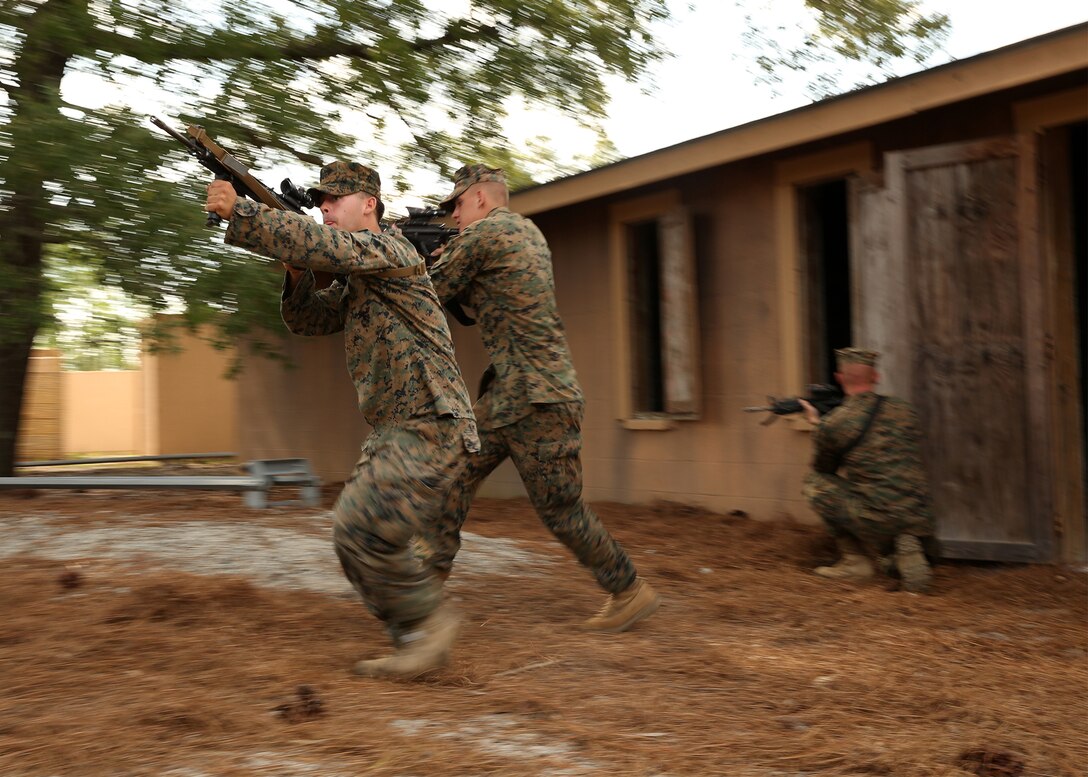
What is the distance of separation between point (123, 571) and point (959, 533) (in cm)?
483

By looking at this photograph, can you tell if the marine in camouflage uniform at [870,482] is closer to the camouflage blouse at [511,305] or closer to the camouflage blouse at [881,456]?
the camouflage blouse at [881,456]

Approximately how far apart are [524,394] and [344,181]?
1.24m

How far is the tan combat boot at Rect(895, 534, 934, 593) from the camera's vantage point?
20.6 feet

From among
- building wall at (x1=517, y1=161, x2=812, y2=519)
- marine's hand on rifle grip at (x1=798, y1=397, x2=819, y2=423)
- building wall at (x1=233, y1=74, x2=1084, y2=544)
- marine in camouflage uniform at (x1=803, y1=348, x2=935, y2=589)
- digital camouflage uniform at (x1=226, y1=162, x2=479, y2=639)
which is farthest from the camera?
building wall at (x1=517, y1=161, x2=812, y2=519)

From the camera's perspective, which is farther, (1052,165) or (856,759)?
(1052,165)

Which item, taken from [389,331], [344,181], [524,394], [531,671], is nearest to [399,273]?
[389,331]

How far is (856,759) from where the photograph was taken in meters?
3.38

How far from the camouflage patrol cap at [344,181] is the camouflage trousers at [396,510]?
890 mm

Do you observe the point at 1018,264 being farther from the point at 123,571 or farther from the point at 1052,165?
the point at 123,571

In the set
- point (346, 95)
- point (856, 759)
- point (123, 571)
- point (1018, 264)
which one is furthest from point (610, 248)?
point (856, 759)

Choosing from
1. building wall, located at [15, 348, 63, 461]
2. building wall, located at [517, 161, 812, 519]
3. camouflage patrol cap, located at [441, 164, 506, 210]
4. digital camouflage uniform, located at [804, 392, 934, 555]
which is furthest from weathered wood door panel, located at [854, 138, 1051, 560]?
building wall, located at [15, 348, 63, 461]

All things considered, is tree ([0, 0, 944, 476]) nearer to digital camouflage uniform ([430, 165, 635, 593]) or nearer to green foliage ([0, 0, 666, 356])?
green foliage ([0, 0, 666, 356])

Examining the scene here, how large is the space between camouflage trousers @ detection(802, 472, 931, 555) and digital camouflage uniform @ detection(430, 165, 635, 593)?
198 centimetres

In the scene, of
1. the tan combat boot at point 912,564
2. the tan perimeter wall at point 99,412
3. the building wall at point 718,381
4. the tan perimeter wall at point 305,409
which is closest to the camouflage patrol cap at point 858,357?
the tan combat boot at point 912,564
